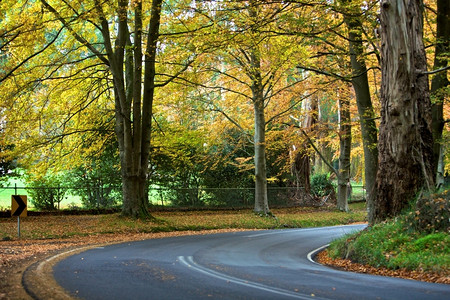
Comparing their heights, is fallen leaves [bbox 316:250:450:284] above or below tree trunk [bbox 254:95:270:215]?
below

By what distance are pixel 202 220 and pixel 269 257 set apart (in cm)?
1184

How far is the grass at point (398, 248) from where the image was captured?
902 centimetres

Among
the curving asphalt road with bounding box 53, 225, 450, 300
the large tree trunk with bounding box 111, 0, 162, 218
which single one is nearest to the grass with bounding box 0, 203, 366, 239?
the large tree trunk with bounding box 111, 0, 162, 218

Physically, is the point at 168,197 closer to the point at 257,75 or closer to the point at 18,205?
the point at 257,75

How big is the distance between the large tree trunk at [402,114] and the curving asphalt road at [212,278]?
3.00 metres

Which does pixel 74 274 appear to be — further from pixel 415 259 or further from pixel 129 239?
pixel 129 239

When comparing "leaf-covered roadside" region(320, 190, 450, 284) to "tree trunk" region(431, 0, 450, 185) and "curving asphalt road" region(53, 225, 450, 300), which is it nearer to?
"curving asphalt road" region(53, 225, 450, 300)

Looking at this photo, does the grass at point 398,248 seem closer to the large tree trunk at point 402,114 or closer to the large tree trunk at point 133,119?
the large tree trunk at point 402,114

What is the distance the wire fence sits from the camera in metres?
25.4

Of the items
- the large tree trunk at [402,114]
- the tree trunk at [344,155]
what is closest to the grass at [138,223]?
the tree trunk at [344,155]

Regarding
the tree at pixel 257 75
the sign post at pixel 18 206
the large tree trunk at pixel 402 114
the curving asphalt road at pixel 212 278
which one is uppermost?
the tree at pixel 257 75

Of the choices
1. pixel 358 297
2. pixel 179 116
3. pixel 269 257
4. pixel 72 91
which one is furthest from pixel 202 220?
pixel 358 297

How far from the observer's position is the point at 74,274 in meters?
8.16

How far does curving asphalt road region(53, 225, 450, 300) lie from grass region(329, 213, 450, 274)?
42.5 inches
